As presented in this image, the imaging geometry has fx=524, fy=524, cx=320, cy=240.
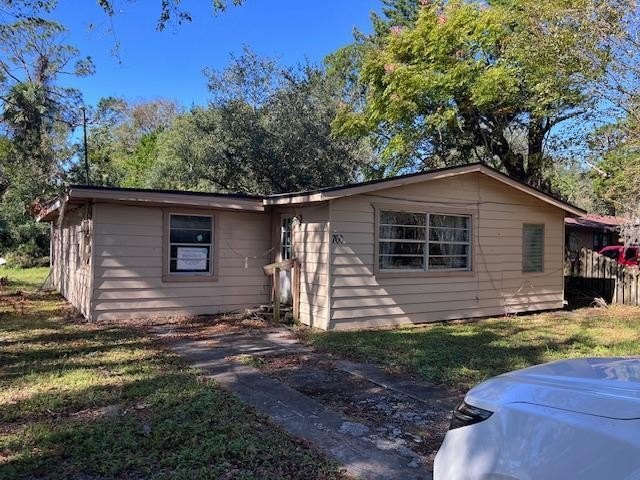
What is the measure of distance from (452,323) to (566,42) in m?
6.29

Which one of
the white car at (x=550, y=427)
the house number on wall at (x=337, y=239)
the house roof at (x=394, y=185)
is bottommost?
the white car at (x=550, y=427)

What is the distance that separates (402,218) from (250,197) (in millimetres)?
2965

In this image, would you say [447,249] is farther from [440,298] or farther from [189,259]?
[189,259]

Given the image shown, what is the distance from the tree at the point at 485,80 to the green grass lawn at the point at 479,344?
5.36 meters

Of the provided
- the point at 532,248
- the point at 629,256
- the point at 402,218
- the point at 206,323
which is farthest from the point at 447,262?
the point at 629,256

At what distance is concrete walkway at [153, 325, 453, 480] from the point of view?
12.3 feet

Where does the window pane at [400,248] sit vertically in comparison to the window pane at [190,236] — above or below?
below

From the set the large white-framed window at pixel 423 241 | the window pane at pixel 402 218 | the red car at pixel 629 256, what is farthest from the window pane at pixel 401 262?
the red car at pixel 629 256

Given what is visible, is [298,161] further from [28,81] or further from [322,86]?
[28,81]

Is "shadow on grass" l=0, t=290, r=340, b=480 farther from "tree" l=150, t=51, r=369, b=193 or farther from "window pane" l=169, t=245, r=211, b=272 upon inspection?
"tree" l=150, t=51, r=369, b=193

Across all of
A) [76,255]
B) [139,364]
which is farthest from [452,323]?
[76,255]

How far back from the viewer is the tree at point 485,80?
10.9 m

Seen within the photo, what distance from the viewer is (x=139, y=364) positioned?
6395 millimetres

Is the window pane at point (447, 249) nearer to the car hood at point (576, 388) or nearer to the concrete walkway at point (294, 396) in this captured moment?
the concrete walkway at point (294, 396)
